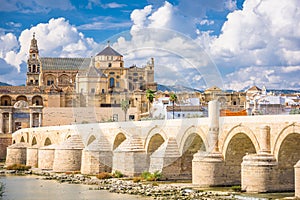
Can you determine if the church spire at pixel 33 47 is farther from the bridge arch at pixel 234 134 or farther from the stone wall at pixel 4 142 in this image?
the bridge arch at pixel 234 134

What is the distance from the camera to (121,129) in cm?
4125

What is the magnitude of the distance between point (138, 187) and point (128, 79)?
593cm

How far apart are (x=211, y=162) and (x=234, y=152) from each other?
1.36 m

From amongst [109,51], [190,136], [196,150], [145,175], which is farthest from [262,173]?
[109,51]

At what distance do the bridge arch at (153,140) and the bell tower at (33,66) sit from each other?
79.1m

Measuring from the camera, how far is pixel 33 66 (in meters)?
116

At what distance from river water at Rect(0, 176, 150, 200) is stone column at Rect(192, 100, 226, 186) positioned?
342 cm

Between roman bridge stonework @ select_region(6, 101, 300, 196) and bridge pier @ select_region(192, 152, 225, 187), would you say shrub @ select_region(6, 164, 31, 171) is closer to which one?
roman bridge stonework @ select_region(6, 101, 300, 196)

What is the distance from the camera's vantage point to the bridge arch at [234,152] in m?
30.3

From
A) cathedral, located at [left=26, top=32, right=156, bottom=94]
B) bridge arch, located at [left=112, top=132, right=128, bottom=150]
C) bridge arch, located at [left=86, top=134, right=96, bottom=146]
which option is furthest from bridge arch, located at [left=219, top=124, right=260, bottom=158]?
bridge arch, located at [left=86, top=134, right=96, bottom=146]

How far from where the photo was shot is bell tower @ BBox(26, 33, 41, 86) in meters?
115

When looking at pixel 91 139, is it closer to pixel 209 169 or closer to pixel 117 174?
pixel 117 174

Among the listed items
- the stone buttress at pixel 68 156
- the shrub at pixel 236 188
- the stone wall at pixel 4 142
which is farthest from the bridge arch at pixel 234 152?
the stone wall at pixel 4 142

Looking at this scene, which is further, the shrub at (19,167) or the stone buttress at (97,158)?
the shrub at (19,167)
